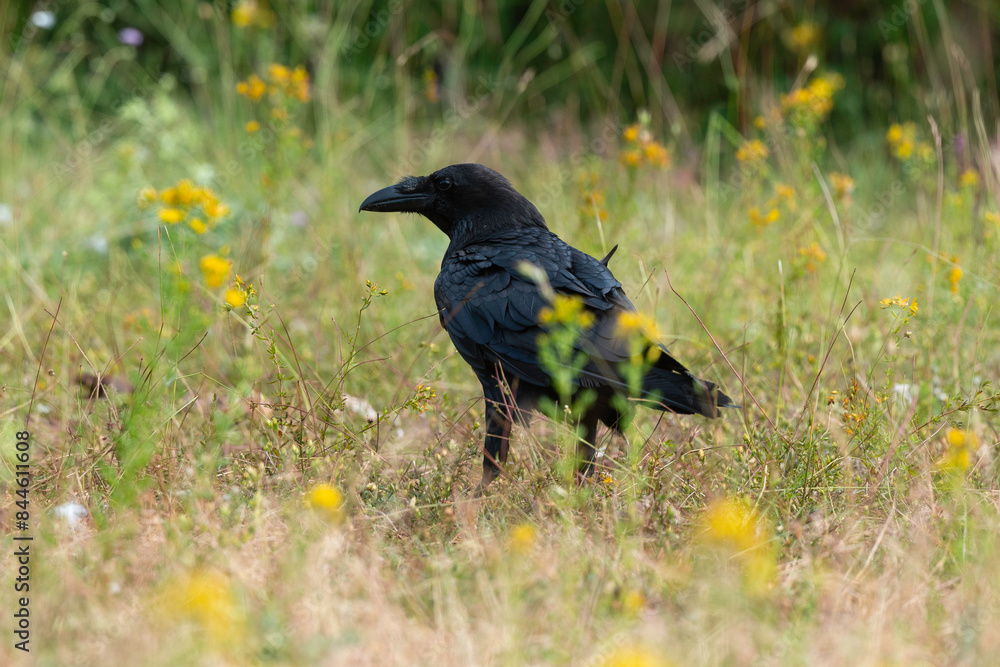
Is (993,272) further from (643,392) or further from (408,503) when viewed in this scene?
(408,503)

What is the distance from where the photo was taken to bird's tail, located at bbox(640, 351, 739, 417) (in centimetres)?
258

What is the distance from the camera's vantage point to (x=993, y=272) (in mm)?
3641

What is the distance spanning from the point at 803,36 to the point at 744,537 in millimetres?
4333

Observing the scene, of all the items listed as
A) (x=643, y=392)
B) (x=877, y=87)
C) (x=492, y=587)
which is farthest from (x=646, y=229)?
(x=877, y=87)

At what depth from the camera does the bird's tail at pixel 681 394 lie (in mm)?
2584

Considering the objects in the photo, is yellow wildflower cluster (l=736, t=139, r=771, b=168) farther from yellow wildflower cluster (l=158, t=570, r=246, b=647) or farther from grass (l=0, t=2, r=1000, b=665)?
yellow wildflower cluster (l=158, t=570, r=246, b=647)

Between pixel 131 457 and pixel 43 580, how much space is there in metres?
0.33

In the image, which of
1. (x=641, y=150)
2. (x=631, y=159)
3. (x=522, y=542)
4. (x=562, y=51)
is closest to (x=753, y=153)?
(x=641, y=150)

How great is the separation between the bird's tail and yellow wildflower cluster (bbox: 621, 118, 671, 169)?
1.46m

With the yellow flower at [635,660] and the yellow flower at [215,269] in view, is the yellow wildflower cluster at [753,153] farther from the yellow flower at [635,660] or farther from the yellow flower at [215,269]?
the yellow flower at [635,660]

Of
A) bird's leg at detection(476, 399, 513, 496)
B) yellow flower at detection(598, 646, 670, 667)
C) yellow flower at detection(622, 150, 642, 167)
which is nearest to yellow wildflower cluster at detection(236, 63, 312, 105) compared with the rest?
yellow flower at detection(622, 150, 642, 167)

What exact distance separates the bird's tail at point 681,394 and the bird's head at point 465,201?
99 cm

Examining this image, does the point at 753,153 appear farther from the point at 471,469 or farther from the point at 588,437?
the point at 471,469

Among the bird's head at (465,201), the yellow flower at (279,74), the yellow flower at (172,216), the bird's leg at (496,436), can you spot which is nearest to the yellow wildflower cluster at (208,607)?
the yellow flower at (172,216)
